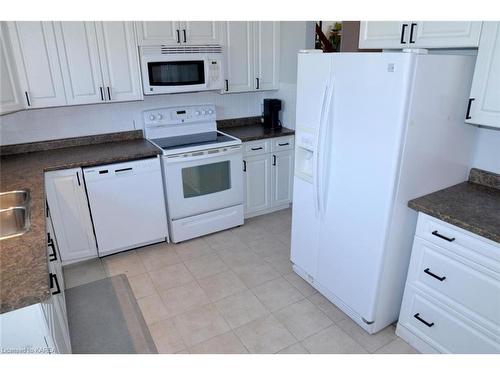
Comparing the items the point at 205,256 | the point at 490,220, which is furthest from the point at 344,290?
the point at 205,256

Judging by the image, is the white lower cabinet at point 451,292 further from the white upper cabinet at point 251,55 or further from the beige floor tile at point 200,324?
the white upper cabinet at point 251,55

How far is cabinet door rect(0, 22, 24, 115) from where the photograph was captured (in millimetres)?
2465

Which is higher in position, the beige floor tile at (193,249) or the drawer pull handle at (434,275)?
the drawer pull handle at (434,275)

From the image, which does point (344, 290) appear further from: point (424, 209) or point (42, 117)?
point (42, 117)

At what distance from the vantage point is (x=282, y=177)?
3900 mm

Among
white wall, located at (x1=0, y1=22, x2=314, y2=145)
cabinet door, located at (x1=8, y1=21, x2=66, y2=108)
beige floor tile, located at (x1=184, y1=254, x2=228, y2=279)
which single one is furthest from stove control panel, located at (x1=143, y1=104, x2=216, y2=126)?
beige floor tile, located at (x1=184, y1=254, x2=228, y2=279)

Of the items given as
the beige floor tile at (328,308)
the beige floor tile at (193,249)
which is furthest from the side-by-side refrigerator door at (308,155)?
the beige floor tile at (193,249)

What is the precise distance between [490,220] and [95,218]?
2.78 m

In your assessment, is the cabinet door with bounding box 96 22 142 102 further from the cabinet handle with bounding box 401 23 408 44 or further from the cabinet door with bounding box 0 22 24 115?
the cabinet handle with bounding box 401 23 408 44

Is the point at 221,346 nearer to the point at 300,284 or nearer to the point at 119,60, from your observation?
the point at 300,284

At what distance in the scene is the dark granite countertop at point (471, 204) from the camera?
1725mm

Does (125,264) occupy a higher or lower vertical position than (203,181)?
lower

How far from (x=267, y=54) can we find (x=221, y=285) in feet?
7.75

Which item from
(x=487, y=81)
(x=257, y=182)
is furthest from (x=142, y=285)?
(x=487, y=81)
